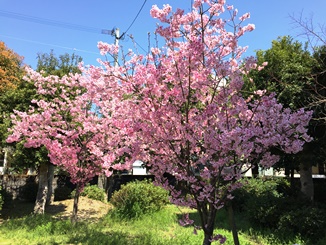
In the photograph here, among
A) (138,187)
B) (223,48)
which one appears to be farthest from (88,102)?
(223,48)

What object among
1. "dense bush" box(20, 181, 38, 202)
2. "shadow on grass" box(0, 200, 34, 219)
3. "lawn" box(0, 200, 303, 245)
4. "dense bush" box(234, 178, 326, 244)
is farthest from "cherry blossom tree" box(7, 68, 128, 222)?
"dense bush" box(20, 181, 38, 202)

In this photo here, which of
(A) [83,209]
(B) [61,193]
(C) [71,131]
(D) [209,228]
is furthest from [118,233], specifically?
(B) [61,193]

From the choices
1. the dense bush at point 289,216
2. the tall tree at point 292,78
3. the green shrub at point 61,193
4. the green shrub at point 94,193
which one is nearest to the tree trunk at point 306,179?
the tall tree at point 292,78

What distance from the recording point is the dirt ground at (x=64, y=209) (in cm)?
1085

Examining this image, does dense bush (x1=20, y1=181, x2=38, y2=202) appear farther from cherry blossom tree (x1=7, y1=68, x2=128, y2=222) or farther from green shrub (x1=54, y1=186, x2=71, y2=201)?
cherry blossom tree (x1=7, y1=68, x2=128, y2=222)

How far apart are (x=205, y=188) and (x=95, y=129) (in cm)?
450

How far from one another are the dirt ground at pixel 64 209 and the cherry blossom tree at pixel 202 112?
Answer: 24.9 feet

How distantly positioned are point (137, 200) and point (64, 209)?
12.7ft

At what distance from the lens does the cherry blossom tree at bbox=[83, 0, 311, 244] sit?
3473 millimetres

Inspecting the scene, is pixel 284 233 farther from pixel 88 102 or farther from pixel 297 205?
pixel 88 102

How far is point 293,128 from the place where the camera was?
3.53m

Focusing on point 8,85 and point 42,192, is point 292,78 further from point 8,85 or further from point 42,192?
point 8,85

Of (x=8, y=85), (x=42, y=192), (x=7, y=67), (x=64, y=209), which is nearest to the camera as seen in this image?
(x=42, y=192)

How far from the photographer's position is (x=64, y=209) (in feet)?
40.0
